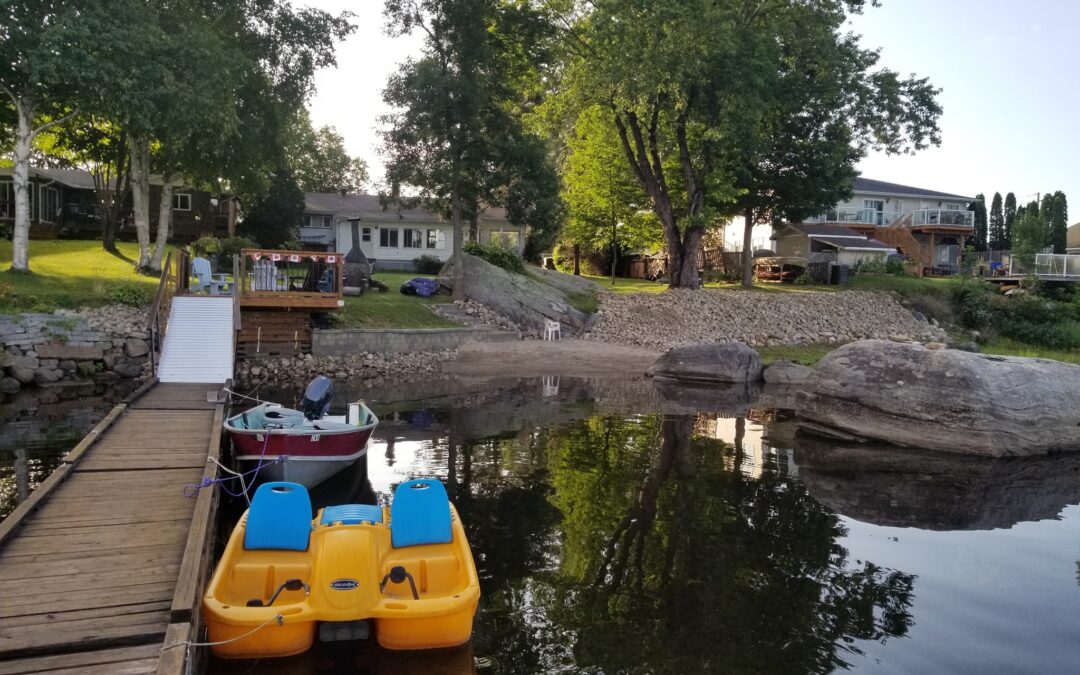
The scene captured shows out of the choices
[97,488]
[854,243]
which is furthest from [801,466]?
[854,243]

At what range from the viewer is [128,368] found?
19.8 m

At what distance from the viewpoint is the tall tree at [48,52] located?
63.0ft

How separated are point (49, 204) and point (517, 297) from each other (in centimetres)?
2730

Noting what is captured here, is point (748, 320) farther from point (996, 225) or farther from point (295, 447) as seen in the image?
point (996, 225)

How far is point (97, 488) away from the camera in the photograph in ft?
27.8

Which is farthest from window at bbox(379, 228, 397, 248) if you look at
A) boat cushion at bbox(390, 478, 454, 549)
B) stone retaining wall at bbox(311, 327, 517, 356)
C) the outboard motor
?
boat cushion at bbox(390, 478, 454, 549)

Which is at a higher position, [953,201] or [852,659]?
[953,201]

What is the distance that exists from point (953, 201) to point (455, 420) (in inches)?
2114

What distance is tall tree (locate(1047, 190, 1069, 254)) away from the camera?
56.4 metres

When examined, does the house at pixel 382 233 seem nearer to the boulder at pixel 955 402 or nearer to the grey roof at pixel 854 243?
the grey roof at pixel 854 243

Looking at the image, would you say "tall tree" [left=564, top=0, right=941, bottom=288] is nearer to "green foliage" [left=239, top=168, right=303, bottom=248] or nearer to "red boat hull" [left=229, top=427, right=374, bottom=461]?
"green foliage" [left=239, top=168, right=303, bottom=248]

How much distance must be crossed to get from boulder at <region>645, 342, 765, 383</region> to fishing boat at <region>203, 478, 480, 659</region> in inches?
714

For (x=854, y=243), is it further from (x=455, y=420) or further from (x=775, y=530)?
(x=775, y=530)

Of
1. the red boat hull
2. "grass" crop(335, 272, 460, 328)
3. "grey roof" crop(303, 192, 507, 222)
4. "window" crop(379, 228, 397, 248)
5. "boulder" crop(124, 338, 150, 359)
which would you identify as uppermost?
"grey roof" crop(303, 192, 507, 222)
